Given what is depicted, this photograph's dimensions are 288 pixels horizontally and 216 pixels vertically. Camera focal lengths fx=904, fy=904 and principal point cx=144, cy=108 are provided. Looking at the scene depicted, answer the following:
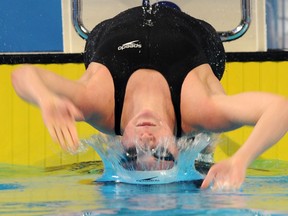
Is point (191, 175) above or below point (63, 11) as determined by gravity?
below

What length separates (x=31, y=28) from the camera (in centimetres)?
475

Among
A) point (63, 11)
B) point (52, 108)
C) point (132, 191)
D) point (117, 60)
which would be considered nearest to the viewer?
point (52, 108)

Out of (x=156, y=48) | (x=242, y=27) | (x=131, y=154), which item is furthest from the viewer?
(x=242, y=27)

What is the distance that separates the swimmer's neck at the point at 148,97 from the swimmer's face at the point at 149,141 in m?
0.05

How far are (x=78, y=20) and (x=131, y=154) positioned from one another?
4.57ft

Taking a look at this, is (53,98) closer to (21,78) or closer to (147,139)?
(21,78)

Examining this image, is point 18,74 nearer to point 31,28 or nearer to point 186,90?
point 186,90

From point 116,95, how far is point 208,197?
574 millimetres

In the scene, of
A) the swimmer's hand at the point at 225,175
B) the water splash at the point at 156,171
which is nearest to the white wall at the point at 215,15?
the water splash at the point at 156,171

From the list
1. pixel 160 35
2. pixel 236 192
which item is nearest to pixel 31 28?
pixel 160 35

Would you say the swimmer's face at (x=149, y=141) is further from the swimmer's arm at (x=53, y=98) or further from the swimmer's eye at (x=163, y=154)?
the swimmer's arm at (x=53, y=98)

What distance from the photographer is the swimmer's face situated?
3016 millimetres

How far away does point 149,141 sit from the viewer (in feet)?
9.88

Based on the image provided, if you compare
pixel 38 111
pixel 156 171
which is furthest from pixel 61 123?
pixel 38 111
